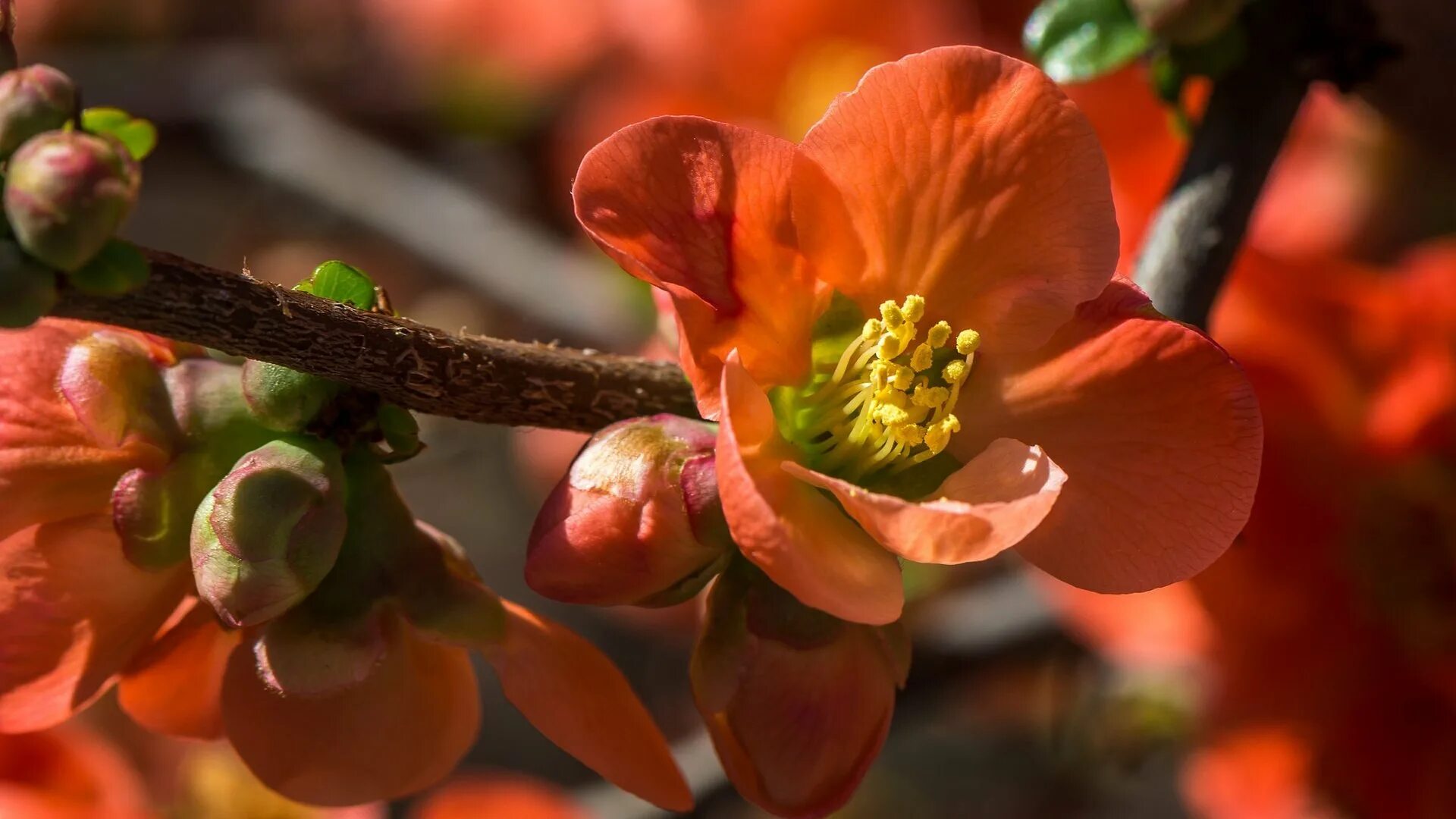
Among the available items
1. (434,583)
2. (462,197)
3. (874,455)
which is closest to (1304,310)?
(874,455)

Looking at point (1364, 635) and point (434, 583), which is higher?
point (434, 583)

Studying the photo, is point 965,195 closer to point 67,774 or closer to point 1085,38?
point 1085,38

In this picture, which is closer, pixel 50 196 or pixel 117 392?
pixel 50 196

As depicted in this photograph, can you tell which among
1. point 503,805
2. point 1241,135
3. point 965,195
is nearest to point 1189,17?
point 1241,135

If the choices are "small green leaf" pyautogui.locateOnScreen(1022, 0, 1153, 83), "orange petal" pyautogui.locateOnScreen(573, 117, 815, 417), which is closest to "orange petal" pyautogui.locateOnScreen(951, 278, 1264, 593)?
"orange petal" pyautogui.locateOnScreen(573, 117, 815, 417)

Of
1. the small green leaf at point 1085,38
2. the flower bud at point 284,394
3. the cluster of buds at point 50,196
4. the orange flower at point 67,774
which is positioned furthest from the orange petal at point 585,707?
the orange flower at point 67,774

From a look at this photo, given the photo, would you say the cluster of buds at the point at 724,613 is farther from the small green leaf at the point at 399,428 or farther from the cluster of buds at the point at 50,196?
the cluster of buds at the point at 50,196

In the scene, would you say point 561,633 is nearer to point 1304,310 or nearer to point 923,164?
point 923,164
